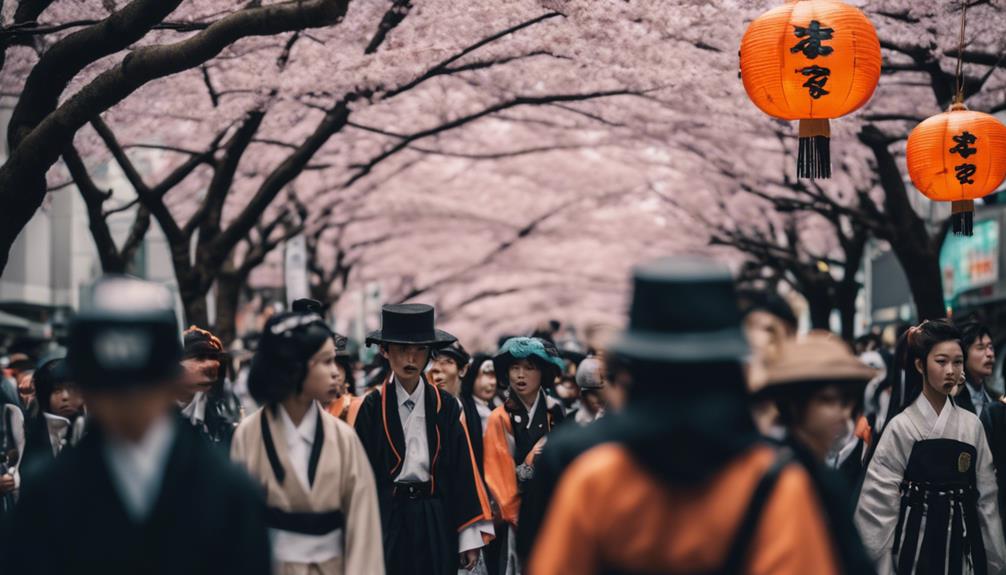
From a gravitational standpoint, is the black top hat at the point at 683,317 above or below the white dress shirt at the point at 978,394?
above

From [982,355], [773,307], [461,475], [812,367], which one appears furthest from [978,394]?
[812,367]

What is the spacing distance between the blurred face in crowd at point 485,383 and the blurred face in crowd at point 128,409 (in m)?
7.40

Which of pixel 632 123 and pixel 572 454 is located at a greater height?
pixel 632 123

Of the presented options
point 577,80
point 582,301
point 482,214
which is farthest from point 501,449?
point 582,301

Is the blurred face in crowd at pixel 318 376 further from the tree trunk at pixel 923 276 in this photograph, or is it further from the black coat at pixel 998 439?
the tree trunk at pixel 923 276

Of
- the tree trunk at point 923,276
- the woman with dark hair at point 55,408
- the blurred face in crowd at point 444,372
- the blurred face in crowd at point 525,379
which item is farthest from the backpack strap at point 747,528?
the tree trunk at point 923,276

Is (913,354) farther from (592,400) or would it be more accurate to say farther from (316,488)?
(316,488)

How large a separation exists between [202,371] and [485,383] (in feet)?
13.4

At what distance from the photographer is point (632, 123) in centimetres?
1560

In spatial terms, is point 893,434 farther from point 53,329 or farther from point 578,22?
point 53,329

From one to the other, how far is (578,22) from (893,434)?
517 cm

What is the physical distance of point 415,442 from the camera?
6328mm

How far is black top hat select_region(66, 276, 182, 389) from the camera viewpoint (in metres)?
2.59

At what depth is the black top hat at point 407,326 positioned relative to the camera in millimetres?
6512
